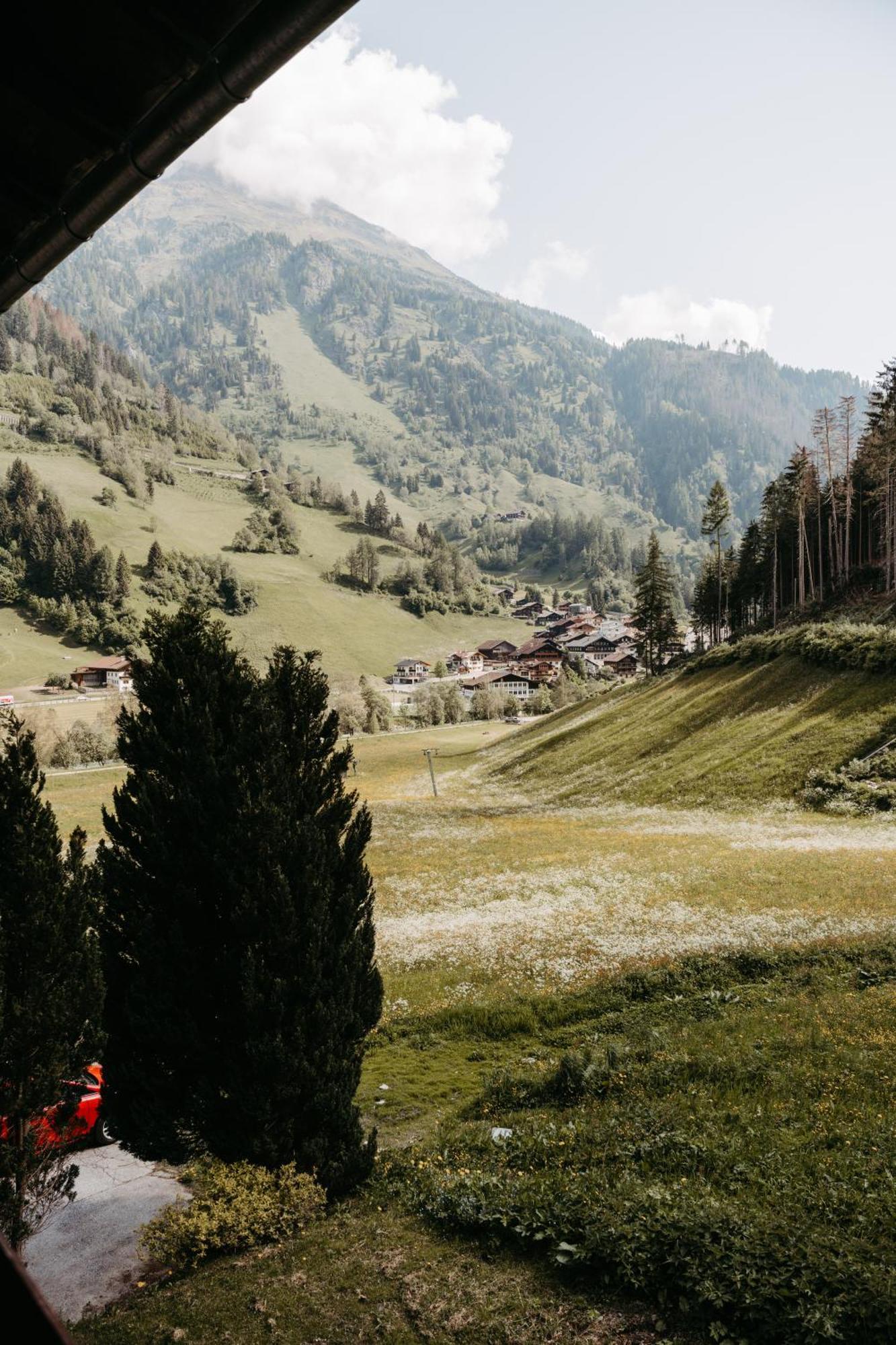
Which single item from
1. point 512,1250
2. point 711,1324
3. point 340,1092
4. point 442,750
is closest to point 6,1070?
point 340,1092

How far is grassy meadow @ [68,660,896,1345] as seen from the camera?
35.7ft

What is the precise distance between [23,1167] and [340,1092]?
5694 millimetres

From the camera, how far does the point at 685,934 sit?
92.3ft

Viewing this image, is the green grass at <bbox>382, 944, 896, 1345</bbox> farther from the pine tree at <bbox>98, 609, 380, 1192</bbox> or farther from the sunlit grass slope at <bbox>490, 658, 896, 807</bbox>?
the sunlit grass slope at <bbox>490, 658, 896, 807</bbox>

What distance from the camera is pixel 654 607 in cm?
10812

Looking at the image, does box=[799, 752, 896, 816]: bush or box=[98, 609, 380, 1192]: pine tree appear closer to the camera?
box=[98, 609, 380, 1192]: pine tree

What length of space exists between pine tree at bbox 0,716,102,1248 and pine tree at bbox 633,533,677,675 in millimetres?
99189

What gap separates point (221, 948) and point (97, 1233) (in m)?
6.92

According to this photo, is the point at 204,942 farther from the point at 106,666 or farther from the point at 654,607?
the point at 106,666

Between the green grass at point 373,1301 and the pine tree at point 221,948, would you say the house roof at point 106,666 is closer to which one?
the pine tree at point 221,948

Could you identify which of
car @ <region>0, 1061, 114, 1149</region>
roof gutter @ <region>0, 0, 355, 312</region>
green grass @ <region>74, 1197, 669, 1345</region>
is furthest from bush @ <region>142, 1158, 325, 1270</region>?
roof gutter @ <region>0, 0, 355, 312</region>

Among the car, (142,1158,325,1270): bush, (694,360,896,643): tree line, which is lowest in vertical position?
(142,1158,325,1270): bush

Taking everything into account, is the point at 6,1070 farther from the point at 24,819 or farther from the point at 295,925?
the point at 295,925

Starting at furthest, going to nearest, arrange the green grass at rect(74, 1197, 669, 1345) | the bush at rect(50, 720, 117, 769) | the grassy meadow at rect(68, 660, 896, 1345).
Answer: the bush at rect(50, 720, 117, 769) < the grassy meadow at rect(68, 660, 896, 1345) < the green grass at rect(74, 1197, 669, 1345)
